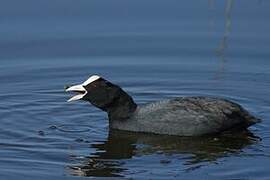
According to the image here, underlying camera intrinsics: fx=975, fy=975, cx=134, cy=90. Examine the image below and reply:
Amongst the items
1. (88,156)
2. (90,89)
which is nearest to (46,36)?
(90,89)

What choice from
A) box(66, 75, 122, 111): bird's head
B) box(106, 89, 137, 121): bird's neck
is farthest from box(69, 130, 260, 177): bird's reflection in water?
box(66, 75, 122, 111): bird's head

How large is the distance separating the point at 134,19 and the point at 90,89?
3.21m

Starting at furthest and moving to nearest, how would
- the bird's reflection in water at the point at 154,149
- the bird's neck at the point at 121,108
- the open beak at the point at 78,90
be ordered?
the bird's neck at the point at 121,108
the open beak at the point at 78,90
the bird's reflection in water at the point at 154,149

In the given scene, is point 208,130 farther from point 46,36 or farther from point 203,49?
point 46,36

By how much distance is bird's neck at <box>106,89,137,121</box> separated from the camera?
9.55 m

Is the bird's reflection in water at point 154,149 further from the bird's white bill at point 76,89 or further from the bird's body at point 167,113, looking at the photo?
the bird's white bill at point 76,89

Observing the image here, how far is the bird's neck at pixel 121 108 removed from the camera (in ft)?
31.3

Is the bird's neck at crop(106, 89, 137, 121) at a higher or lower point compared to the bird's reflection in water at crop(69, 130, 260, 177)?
higher

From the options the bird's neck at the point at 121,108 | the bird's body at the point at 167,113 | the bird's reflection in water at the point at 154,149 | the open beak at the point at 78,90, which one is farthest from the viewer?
the bird's neck at the point at 121,108

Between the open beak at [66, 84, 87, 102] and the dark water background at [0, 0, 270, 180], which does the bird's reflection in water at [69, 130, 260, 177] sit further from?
the open beak at [66, 84, 87, 102]

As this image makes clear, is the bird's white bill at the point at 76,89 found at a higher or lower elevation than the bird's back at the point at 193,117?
higher

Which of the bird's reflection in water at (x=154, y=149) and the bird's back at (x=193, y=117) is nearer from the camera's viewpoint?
the bird's reflection in water at (x=154, y=149)

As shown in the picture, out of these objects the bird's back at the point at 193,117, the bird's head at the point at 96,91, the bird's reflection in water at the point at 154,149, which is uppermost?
the bird's head at the point at 96,91

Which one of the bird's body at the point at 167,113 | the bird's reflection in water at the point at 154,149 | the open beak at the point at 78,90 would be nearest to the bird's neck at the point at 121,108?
the bird's body at the point at 167,113
